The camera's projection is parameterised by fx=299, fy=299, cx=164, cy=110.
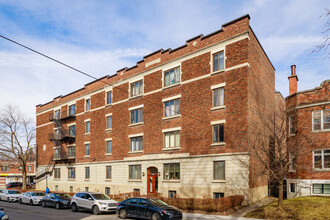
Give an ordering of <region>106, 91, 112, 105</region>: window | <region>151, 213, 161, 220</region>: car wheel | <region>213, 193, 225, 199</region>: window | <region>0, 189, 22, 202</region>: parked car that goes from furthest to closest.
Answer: <region>106, 91, 112, 105</region>: window → <region>0, 189, 22, 202</region>: parked car → <region>213, 193, 225, 199</region>: window → <region>151, 213, 161, 220</region>: car wheel

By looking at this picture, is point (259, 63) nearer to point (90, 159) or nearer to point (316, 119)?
point (316, 119)

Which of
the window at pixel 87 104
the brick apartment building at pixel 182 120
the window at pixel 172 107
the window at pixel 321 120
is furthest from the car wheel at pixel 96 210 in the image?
the window at pixel 87 104

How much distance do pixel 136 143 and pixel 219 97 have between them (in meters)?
12.1

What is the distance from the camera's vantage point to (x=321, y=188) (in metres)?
25.4

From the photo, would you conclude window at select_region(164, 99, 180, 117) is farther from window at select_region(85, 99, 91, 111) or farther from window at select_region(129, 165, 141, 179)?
window at select_region(85, 99, 91, 111)

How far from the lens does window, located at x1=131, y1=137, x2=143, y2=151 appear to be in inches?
1335

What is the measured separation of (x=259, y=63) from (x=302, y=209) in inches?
563

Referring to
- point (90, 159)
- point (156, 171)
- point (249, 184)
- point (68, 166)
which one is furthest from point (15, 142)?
point (249, 184)

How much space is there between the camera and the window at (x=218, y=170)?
25.9m

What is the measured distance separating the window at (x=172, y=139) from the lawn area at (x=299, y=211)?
11165mm

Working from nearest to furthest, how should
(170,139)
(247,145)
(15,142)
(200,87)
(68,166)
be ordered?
(247,145) < (200,87) < (170,139) < (68,166) < (15,142)

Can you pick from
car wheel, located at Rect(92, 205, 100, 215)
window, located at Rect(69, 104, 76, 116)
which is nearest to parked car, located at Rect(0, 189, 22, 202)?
window, located at Rect(69, 104, 76, 116)

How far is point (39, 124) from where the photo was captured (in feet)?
181

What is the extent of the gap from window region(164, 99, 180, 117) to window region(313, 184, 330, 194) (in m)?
14.0
